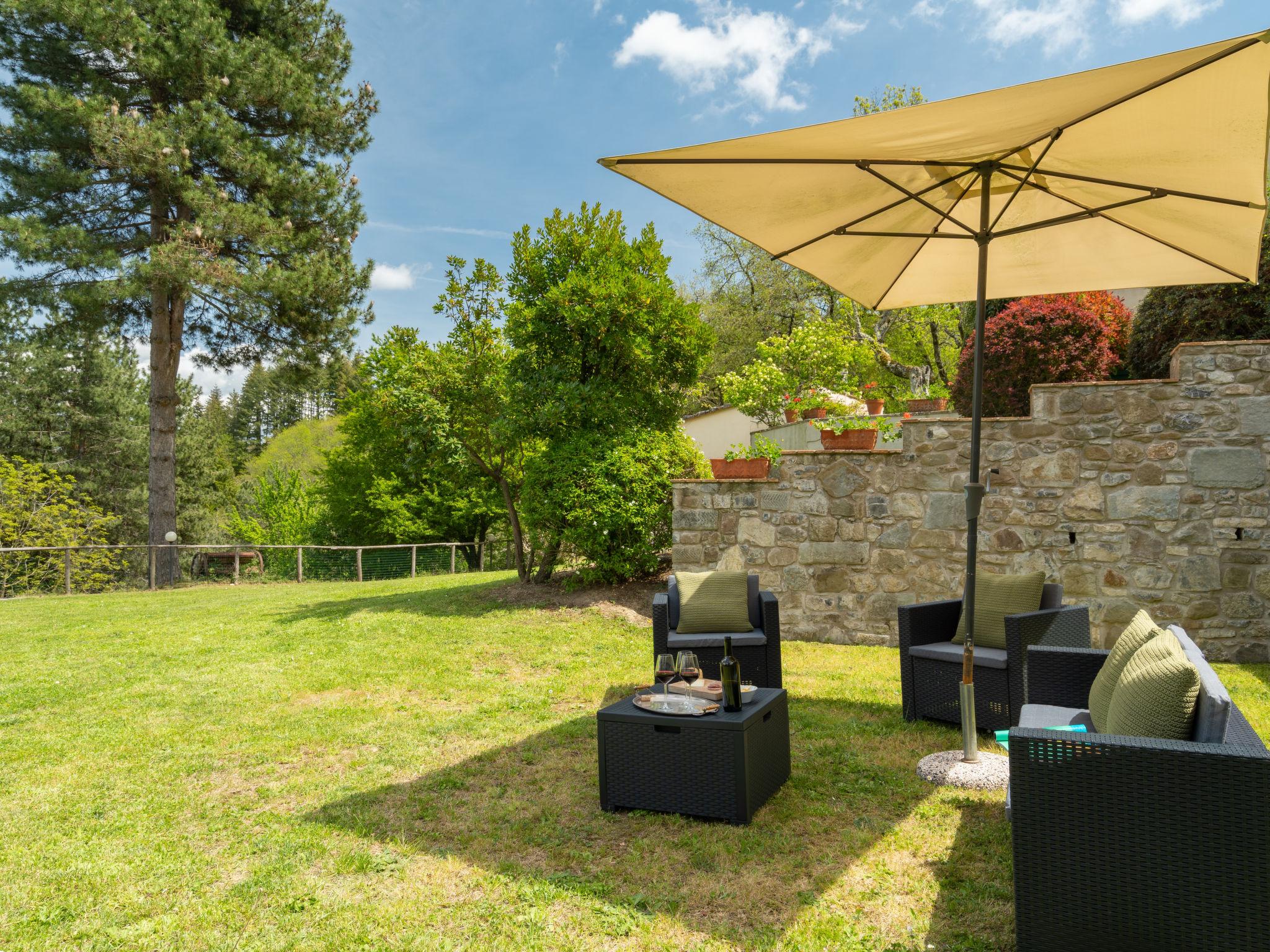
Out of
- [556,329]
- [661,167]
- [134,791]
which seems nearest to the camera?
[661,167]

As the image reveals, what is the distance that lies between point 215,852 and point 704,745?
1.88 metres

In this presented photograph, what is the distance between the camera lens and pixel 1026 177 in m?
3.31

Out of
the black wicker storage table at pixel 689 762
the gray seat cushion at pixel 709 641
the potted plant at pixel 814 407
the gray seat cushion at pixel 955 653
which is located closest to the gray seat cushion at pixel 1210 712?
the black wicker storage table at pixel 689 762

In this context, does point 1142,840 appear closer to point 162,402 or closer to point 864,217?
point 864,217

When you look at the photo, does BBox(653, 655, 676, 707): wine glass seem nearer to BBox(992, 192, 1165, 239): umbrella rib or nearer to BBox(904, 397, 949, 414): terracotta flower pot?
BBox(992, 192, 1165, 239): umbrella rib

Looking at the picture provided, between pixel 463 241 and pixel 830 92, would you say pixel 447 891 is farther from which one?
pixel 830 92

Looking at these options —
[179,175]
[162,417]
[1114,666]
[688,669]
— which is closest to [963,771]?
[1114,666]

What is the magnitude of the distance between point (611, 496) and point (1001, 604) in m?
4.24

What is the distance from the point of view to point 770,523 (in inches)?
277

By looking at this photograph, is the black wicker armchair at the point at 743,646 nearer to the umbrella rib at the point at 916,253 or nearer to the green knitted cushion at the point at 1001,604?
the green knitted cushion at the point at 1001,604

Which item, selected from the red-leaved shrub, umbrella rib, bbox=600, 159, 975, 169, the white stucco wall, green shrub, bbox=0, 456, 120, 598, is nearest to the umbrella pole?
umbrella rib, bbox=600, 159, 975, 169

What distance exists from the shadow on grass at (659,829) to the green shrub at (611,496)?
13.0ft

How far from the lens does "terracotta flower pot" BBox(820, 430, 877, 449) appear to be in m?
6.77

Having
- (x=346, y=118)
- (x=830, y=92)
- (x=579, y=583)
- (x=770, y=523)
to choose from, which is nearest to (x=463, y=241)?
(x=579, y=583)
